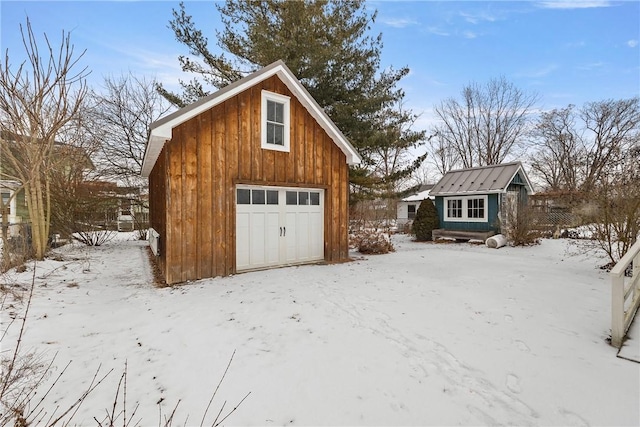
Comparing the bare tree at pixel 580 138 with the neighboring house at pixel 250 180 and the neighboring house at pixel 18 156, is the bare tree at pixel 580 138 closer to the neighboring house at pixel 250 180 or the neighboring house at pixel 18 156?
the neighboring house at pixel 250 180

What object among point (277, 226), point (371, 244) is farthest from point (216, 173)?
point (371, 244)

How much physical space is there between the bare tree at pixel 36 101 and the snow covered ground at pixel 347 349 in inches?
125

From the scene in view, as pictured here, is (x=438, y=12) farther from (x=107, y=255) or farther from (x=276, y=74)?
(x=107, y=255)

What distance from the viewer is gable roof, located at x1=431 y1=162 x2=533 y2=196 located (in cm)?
1373

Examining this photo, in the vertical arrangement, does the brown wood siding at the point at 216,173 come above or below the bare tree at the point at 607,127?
below

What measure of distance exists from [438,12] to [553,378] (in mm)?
11194

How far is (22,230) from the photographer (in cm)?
839

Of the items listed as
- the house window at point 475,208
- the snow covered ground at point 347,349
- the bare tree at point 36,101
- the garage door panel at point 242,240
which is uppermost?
the bare tree at point 36,101

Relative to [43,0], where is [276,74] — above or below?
below

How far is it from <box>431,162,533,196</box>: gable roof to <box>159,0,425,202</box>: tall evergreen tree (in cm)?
475

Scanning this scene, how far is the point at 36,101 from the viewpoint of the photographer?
7.34 metres

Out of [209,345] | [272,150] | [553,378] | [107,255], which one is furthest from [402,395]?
[107,255]

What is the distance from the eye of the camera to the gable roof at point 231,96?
5.89 meters

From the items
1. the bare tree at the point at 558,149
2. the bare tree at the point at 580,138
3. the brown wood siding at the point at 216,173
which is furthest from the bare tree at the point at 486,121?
the brown wood siding at the point at 216,173
